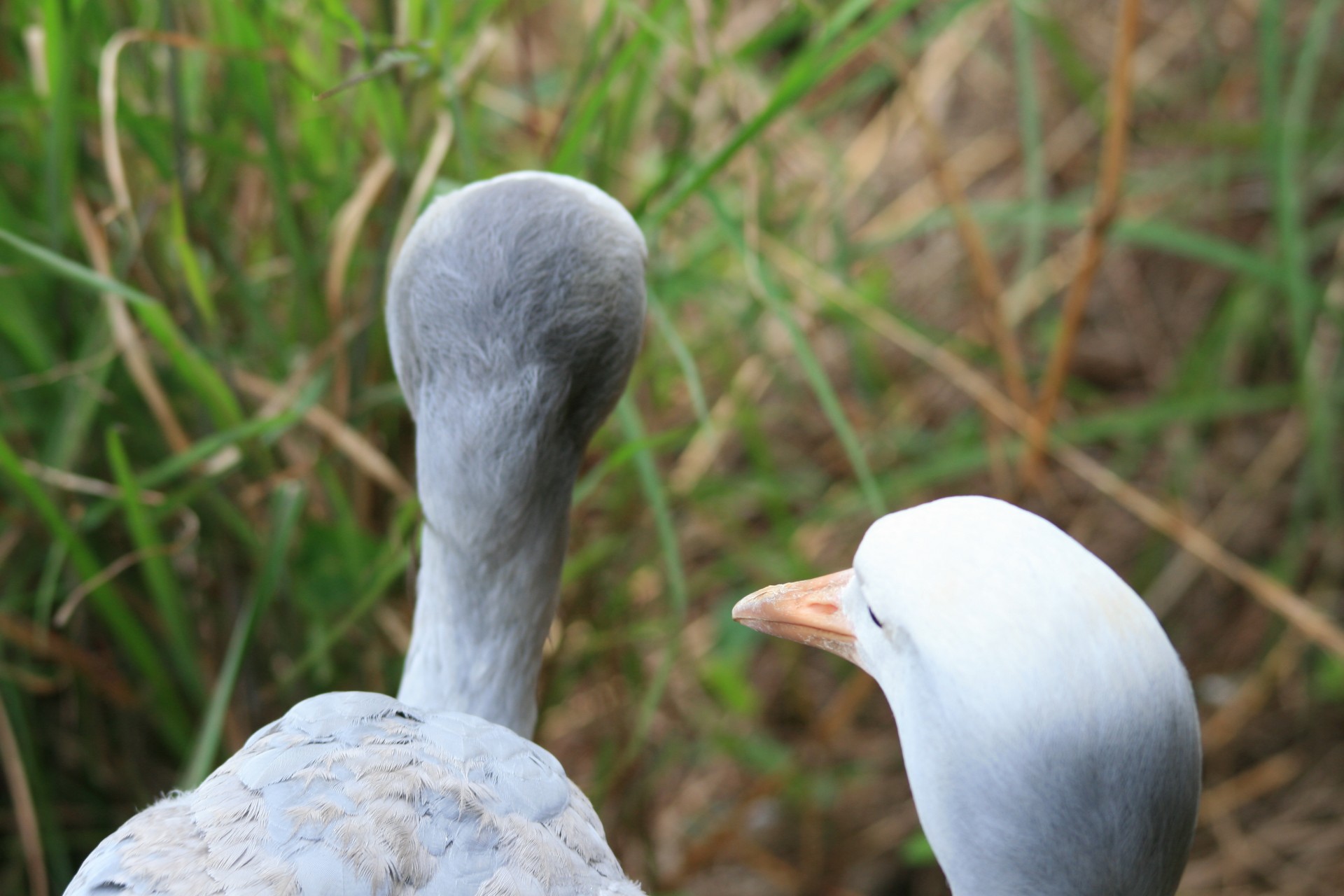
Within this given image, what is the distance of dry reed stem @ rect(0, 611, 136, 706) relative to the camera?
1016 mm

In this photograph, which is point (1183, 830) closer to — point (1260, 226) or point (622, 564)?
point (622, 564)

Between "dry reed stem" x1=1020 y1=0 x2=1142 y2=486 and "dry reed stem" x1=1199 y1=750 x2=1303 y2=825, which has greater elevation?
"dry reed stem" x1=1020 y1=0 x2=1142 y2=486

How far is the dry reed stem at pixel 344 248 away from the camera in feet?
3.29

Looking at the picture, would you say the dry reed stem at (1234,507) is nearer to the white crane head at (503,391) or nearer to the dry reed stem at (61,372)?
the white crane head at (503,391)

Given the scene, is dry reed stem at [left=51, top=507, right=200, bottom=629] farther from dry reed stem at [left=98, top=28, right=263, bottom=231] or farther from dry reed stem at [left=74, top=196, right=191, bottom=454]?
dry reed stem at [left=98, top=28, right=263, bottom=231]

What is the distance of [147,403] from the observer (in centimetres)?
107

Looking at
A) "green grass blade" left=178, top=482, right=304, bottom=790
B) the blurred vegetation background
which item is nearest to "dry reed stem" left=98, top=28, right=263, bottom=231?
the blurred vegetation background

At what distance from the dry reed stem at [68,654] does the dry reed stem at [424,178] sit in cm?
45

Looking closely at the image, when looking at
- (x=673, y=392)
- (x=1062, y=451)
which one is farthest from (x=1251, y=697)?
(x=673, y=392)

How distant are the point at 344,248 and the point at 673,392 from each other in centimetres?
60

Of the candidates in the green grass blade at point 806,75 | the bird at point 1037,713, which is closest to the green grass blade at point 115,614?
the green grass blade at point 806,75

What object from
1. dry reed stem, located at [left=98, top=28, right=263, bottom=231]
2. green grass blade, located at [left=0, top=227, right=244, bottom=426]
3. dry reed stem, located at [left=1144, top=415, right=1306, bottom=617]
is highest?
dry reed stem, located at [left=98, top=28, right=263, bottom=231]

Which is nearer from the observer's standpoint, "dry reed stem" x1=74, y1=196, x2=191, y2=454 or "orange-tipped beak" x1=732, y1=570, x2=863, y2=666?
"orange-tipped beak" x1=732, y1=570, x2=863, y2=666

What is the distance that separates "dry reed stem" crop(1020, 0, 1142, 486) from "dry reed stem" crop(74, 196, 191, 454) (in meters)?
0.86
